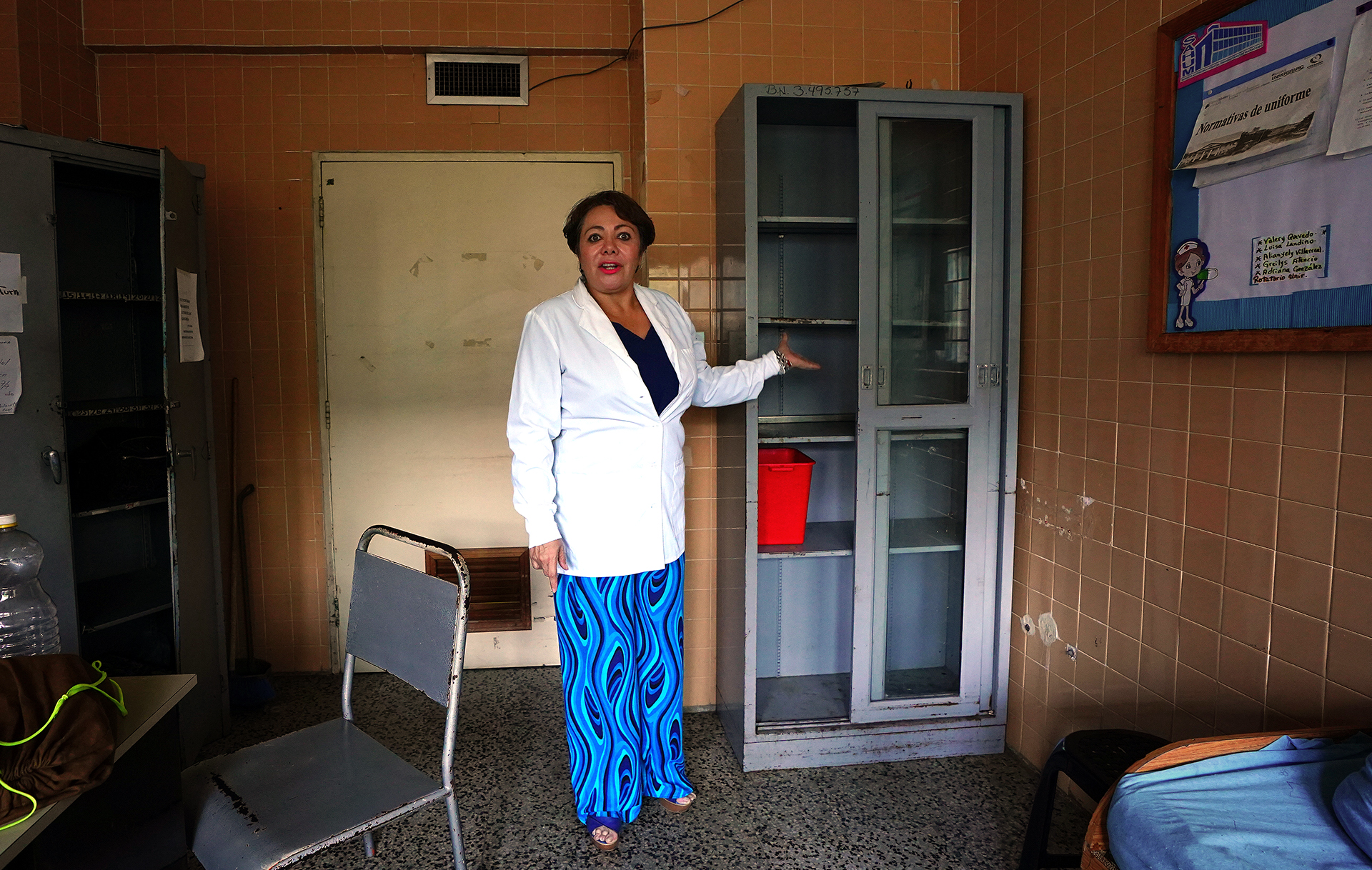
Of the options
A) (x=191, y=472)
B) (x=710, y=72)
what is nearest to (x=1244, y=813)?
(x=710, y=72)

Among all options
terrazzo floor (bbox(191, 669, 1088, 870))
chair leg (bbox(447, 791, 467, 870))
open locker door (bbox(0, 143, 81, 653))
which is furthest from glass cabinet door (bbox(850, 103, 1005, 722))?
open locker door (bbox(0, 143, 81, 653))

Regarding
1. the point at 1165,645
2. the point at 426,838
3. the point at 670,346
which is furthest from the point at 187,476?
the point at 1165,645

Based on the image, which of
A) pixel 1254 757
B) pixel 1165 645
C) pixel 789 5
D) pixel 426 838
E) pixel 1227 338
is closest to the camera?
pixel 1254 757

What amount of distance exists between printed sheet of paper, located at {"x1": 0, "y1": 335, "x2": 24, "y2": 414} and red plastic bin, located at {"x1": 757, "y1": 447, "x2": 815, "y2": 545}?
2276 millimetres

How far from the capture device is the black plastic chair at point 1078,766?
1743 mm

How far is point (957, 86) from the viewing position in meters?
3.05

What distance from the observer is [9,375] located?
2.33 m

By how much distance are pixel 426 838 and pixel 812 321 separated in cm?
200

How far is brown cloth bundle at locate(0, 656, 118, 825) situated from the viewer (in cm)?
112

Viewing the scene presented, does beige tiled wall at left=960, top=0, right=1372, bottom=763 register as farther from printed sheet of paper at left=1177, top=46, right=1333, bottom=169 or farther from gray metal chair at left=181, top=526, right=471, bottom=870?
gray metal chair at left=181, top=526, right=471, bottom=870

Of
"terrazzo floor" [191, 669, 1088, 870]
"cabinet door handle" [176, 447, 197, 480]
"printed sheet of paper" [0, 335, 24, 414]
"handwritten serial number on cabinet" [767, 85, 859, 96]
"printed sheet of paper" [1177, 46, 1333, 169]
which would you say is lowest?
"terrazzo floor" [191, 669, 1088, 870]

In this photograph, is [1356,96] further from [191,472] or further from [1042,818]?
[191,472]

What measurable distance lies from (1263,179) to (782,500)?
1592mm

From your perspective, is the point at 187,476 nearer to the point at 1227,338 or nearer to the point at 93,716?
the point at 93,716
